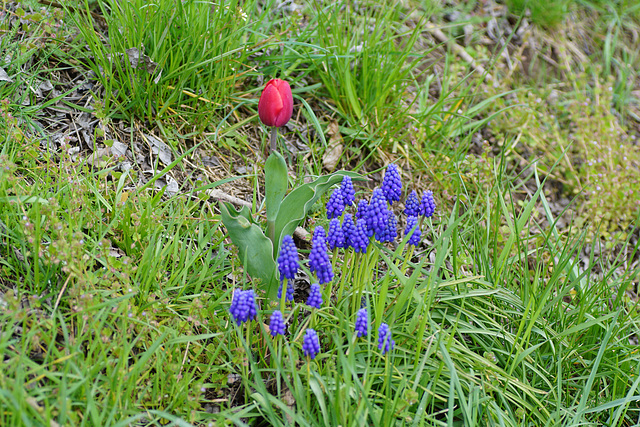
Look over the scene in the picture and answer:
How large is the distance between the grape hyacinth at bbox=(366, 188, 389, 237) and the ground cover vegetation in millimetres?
10

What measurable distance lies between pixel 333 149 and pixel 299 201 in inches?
47.1

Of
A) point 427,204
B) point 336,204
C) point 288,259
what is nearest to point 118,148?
point 336,204

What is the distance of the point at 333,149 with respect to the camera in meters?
3.54

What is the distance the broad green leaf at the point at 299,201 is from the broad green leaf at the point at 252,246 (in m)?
0.10

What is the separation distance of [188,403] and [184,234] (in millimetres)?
916

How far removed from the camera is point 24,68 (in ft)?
9.89

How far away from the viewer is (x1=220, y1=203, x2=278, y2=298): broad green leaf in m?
2.28

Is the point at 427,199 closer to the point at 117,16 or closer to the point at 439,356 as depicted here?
the point at 439,356

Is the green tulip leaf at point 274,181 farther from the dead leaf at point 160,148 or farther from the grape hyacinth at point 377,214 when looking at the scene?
the dead leaf at point 160,148

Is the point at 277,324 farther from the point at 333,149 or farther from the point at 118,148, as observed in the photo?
the point at 333,149

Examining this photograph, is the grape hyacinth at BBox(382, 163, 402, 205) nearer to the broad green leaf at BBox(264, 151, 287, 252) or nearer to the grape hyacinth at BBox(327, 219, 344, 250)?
the grape hyacinth at BBox(327, 219, 344, 250)

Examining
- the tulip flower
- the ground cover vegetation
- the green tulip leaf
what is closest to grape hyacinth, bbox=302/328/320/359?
the ground cover vegetation

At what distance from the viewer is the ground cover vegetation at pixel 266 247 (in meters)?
2.02

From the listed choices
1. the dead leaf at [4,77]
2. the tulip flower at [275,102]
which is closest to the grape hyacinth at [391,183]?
the tulip flower at [275,102]
